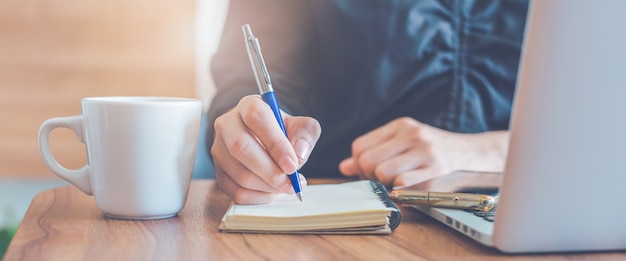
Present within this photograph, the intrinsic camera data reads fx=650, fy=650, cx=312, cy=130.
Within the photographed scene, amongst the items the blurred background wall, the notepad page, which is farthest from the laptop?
the blurred background wall


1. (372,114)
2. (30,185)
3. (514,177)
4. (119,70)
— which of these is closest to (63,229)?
(514,177)

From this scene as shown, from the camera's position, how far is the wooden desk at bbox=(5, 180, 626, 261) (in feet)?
1.57

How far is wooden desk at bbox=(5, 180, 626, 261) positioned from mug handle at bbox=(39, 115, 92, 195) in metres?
0.03

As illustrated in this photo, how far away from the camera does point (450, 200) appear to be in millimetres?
616

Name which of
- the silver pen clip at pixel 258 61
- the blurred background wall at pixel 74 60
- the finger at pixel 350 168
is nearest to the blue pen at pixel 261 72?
the silver pen clip at pixel 258 61

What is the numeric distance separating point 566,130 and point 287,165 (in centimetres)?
26

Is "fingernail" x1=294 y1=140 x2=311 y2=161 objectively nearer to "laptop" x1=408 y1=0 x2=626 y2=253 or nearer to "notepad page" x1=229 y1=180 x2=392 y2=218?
"notepad page" x1=229 y1=180 x2=392 y2=218

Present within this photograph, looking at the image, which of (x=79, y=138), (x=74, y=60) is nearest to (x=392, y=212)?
(x=79, y=138)

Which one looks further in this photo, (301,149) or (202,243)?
(301,149)

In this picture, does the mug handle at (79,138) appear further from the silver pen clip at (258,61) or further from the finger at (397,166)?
the finger at (397,166)

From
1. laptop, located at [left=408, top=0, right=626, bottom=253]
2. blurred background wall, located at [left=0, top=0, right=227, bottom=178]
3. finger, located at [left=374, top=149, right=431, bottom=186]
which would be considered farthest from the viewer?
blurred background wall, located at [left=0, top=0, right=227, bottom=178]

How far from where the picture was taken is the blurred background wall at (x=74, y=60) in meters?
1.66

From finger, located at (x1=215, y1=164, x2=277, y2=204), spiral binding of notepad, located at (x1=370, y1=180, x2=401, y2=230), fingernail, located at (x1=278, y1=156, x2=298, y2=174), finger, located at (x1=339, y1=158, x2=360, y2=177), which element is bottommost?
finger, located at (x1=339, y1=158, x2=360, y2=177)

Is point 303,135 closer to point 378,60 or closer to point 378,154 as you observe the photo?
point 378,154
